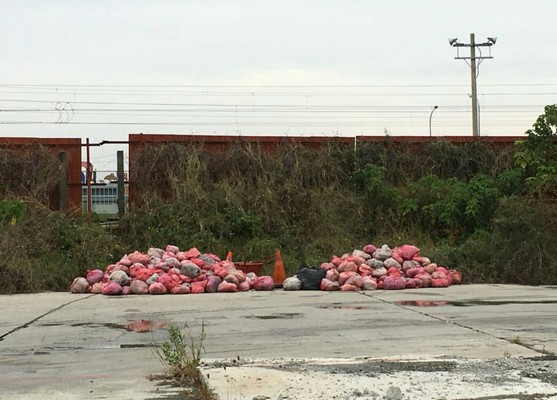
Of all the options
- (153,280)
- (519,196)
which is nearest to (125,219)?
(153,280)

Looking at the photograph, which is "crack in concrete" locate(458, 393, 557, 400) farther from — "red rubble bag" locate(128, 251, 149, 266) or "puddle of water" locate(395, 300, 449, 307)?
"red rubble bag" locate(128, 251, 149, 266)

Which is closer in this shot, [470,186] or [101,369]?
[101,369]

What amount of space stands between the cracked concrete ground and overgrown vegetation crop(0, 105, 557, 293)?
10.5ft

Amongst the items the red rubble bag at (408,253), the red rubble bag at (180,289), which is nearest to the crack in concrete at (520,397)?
the red rubble bag at (180,289)

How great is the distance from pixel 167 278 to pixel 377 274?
4.59 metres

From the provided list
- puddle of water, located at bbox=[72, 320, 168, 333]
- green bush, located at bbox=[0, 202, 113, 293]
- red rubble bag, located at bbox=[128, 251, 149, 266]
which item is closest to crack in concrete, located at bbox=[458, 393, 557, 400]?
puddle of water, located at bbox=[72, 320, 168, 333]

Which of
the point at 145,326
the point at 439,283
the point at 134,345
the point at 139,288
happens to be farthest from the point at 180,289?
the point at 134,345

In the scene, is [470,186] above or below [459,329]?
above

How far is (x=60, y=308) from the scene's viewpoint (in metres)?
13.6

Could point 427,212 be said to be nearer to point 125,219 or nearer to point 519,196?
point 519,196

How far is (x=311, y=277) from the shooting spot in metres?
16.7

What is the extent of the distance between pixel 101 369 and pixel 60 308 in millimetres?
5906

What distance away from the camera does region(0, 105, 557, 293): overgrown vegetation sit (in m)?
18.6

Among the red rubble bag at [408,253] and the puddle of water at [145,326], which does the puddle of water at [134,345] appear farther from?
the red rubble bag at [408,253]
